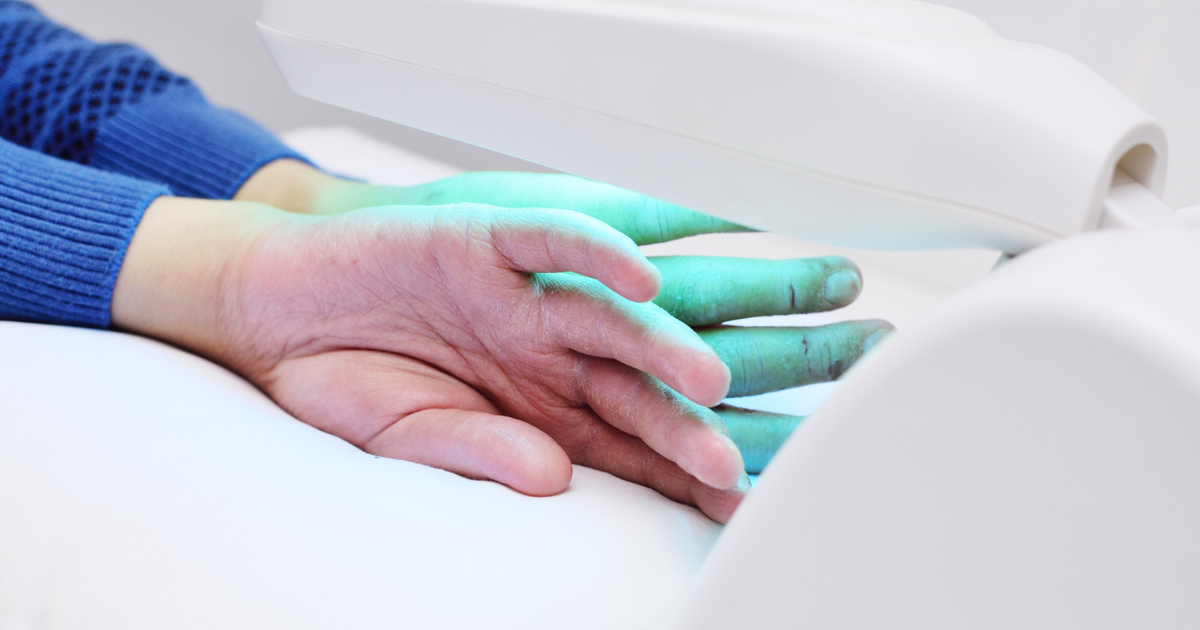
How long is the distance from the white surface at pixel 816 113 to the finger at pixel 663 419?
0.09 meters

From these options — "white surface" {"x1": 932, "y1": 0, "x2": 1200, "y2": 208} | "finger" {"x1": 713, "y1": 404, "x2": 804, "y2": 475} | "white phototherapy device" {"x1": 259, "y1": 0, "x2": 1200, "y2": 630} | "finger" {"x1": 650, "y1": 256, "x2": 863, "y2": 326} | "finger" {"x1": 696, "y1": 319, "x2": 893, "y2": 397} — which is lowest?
"finger" {"x1": 713, "y1": 404, "x2": 804, "y2": 475}

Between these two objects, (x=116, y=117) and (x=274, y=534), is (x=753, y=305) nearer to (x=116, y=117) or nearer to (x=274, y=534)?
(x=274, y=534)

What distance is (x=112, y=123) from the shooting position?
686 millimetres

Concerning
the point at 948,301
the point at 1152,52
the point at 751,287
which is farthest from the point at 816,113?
the point at 1152,52

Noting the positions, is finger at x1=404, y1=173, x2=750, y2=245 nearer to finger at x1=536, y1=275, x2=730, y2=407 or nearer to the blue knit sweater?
finger at x1=536, y1=275, x2=730, y2=407

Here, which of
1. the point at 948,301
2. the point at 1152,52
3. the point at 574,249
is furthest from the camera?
the point at 1152,52

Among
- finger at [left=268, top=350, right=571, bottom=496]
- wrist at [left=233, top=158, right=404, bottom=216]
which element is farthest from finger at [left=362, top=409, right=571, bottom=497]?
wrist at [left=233, top=158, right=404, bottom=216]

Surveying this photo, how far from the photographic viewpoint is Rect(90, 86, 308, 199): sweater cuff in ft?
2.26

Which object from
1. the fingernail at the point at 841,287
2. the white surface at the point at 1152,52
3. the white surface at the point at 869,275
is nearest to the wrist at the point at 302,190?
the white surface at the point at 869,275

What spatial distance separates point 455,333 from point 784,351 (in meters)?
0.16

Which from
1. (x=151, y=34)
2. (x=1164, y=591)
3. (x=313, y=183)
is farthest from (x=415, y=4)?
Result: (x=151, y=34)

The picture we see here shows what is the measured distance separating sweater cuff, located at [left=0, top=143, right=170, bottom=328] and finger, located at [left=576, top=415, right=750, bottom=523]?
0.30m

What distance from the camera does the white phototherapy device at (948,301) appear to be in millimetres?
164

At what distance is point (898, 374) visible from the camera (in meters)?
0.18
